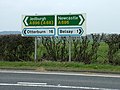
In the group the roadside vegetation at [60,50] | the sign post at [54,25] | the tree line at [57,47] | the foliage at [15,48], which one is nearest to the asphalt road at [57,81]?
the roadside vegetation at [60,50]

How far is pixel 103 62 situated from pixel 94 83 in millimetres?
5403

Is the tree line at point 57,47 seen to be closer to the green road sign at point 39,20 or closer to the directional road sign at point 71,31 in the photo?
the directional road sign at point 71,31

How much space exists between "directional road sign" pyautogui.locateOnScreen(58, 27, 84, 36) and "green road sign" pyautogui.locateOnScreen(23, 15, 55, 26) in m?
0.60

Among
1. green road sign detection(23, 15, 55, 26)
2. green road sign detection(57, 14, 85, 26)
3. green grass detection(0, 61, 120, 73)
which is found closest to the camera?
green grass detection(0, 61, 120, 73)

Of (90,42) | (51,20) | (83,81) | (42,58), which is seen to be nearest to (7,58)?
(42,58)

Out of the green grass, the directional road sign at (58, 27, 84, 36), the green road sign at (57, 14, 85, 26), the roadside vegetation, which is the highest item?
the green road sign at (57, 14, 85, 26)

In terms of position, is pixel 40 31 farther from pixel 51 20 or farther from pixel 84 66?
pixel 84 66

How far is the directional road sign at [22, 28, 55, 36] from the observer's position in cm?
1684

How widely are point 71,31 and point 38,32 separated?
5.90ft

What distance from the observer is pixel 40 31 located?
16953 mm

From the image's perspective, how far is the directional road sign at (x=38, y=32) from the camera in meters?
16.8

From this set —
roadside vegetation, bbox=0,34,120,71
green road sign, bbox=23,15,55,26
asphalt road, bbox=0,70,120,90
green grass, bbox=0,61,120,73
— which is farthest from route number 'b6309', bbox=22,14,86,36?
asphalt road, bbox=0,70,120,90

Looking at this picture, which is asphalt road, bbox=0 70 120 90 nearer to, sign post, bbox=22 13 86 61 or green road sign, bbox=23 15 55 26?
sign post, bbox=22 13 86 61

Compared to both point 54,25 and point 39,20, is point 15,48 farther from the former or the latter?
point 54,25
